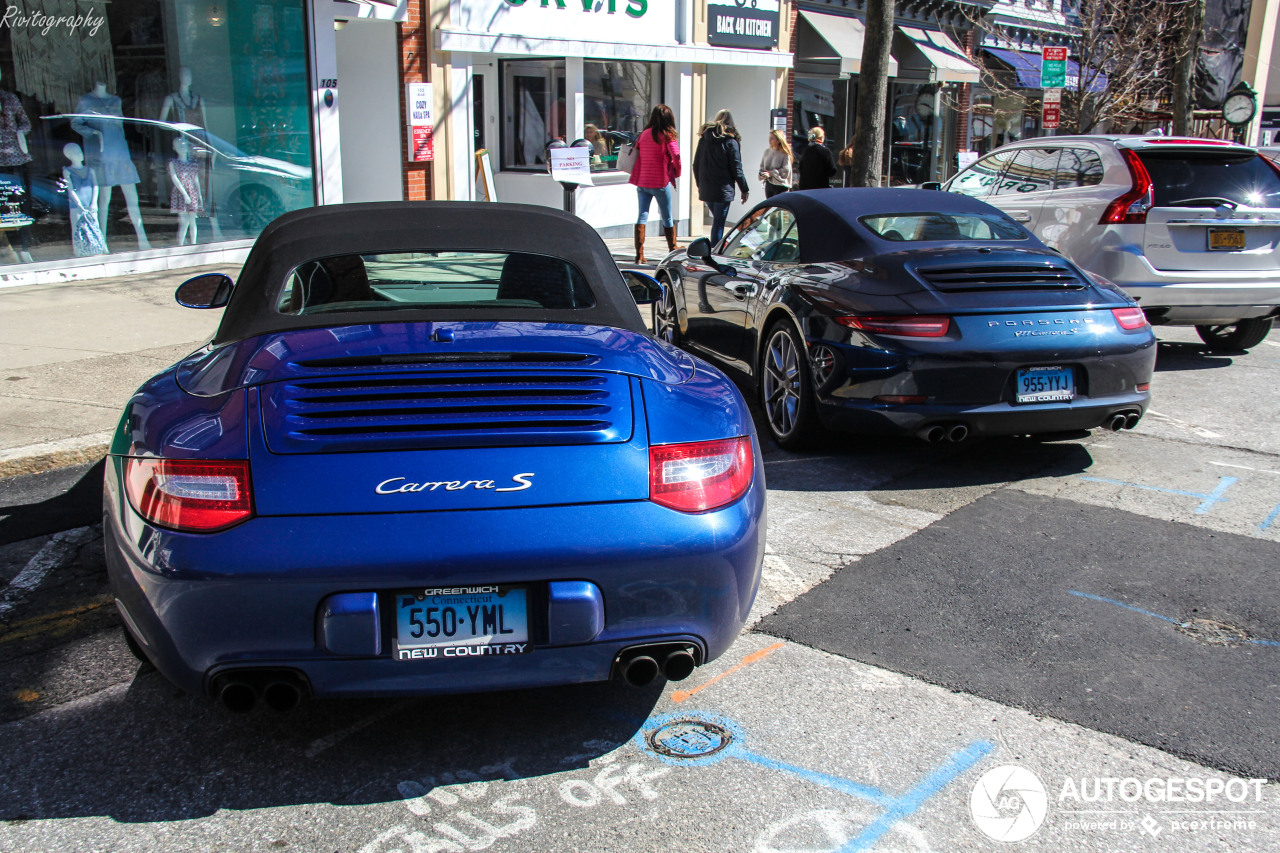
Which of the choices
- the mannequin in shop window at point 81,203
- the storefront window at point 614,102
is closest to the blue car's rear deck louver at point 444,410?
the mannequin in shop window at point 81,203

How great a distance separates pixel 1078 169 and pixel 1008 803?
7417 mm

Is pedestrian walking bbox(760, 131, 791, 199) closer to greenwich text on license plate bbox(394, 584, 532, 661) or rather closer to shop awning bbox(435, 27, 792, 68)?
shop awning bbox(435, 27, 792, 68)

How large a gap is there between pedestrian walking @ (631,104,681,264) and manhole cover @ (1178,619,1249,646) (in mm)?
10529

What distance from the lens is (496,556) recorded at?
8.57 feet

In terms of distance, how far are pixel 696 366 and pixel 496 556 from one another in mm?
1154

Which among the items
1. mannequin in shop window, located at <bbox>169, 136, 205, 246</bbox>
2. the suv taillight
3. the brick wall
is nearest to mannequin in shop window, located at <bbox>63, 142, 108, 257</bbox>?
mannequin in shop window, located at <bbox>169, 136, 205, 246</bbox>

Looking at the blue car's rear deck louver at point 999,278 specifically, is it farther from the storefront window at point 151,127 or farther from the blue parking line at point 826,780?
the storefront window at point 151,127

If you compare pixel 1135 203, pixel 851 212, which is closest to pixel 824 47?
pixel 1135 203

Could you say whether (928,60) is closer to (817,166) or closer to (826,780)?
(817,166)

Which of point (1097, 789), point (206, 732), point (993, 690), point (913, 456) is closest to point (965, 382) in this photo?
point (913, 456)

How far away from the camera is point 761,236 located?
7.18 meters

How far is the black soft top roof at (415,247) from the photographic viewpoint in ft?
11.5

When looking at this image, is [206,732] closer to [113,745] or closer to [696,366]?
[113,745]

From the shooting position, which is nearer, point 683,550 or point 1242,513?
point 683,550
